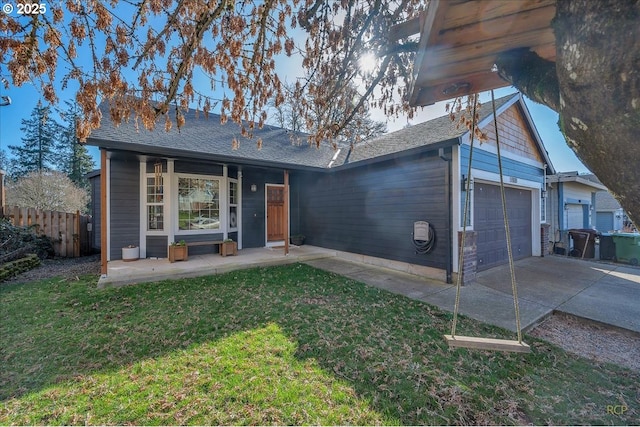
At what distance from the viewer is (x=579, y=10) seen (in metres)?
0.80

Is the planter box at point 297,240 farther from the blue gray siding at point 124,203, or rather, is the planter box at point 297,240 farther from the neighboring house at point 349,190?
the blue gray siding at point 124,203

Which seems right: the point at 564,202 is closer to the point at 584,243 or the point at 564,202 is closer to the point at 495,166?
the point at 584,243

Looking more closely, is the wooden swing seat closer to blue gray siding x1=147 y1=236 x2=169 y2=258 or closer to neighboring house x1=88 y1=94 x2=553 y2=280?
neighboring house x1=88 y1=94 x2=553 y2=280

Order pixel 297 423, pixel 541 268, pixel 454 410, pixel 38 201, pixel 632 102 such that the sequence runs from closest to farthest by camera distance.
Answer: pixel 632 102 → pixel 297 423 → pixel 454 410 → pixel 541 268 → pixel 38 201

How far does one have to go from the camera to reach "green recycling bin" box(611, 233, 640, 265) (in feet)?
25.9

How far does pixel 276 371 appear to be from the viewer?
106 inches

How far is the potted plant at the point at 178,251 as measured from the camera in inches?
273

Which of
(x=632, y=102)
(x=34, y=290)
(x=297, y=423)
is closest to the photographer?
(x=632, y=102)

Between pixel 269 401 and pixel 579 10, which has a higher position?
pixel 579 10

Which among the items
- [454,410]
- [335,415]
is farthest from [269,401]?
[454,410]

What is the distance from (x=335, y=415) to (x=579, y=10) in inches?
106

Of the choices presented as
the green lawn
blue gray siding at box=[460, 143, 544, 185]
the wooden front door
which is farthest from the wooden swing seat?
the wooden front door

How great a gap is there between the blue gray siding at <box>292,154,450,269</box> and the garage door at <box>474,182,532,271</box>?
1.35 metres

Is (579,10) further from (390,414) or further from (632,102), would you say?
(390,414)
